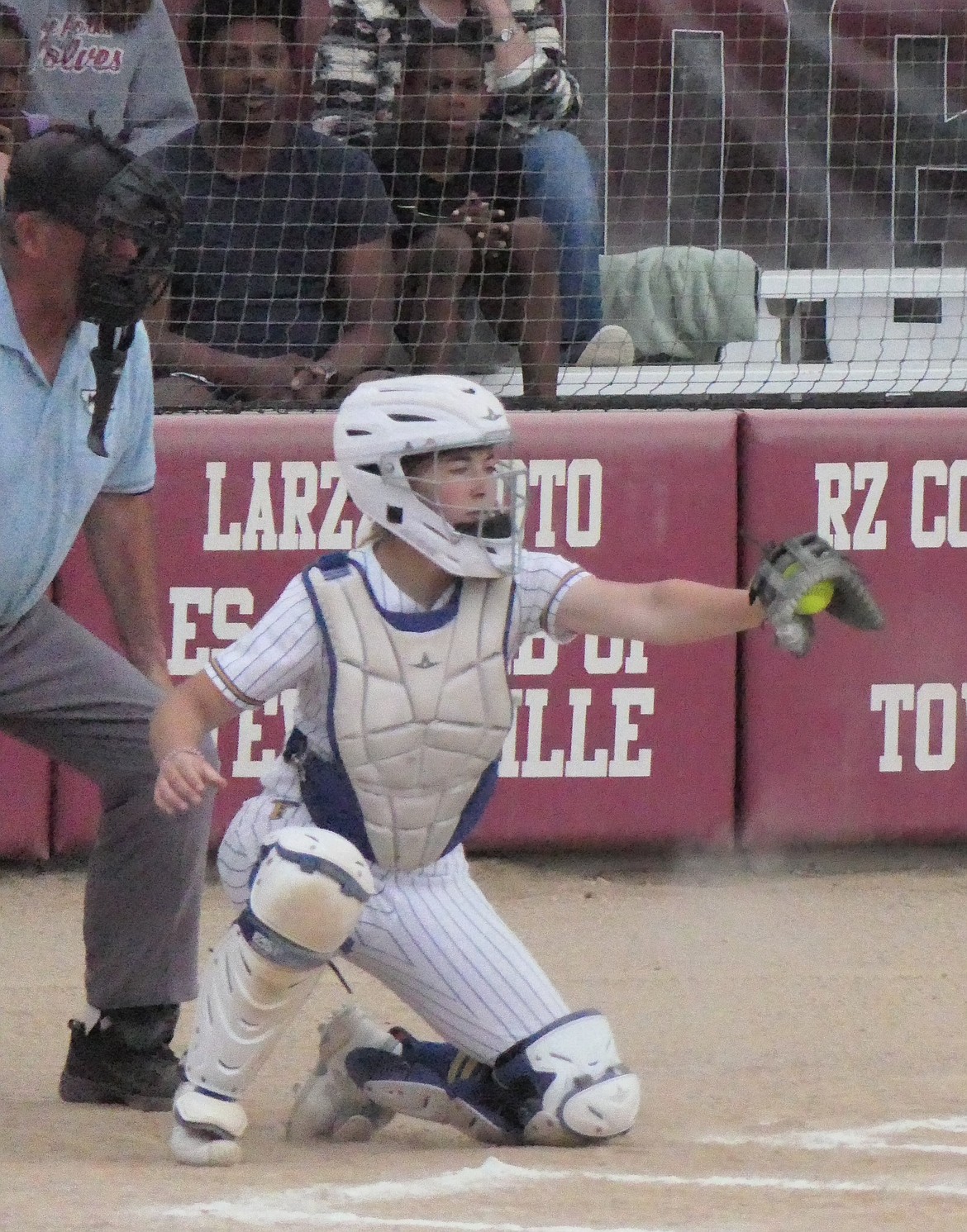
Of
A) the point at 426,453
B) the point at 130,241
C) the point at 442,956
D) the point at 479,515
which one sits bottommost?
the point at 442,956

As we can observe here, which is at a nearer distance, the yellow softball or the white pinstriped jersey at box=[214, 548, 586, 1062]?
the yellow softball

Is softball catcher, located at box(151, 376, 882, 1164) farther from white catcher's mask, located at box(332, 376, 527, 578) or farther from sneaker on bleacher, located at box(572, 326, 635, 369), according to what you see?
sneaker on bleacher, located at box(572, 326, 635, 369)

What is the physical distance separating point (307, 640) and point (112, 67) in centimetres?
342

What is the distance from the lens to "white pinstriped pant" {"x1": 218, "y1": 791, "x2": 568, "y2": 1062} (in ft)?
11.2

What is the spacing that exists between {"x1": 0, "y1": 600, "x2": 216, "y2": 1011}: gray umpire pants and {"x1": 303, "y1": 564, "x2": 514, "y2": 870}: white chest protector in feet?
1.27

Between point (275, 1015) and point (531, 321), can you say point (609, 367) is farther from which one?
point (275, 1015)

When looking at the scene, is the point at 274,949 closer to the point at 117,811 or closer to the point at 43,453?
→ the point at 117,811

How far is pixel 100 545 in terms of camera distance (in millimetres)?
3797

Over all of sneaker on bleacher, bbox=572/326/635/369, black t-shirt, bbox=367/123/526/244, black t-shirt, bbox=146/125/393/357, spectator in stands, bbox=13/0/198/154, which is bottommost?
sneaker on bleacher, bbox=572/326/635/369

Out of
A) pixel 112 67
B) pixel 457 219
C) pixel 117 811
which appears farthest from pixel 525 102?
pixel 117 811

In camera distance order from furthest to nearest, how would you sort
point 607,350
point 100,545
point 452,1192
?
point 607,350
point 100,545
point 452,1192

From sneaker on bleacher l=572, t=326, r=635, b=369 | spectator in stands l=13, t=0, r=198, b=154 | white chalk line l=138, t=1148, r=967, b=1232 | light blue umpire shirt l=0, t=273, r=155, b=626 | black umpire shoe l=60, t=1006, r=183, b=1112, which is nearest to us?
white chalk line l=138, t=1148, r=967, b=1232

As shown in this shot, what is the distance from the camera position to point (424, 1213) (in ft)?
9.28

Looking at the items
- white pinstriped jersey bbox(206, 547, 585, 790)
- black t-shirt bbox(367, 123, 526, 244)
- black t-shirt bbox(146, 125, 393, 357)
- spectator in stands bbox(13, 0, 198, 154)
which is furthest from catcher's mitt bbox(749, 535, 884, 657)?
spectator in stands bbox(13, 0, 198, 154)
